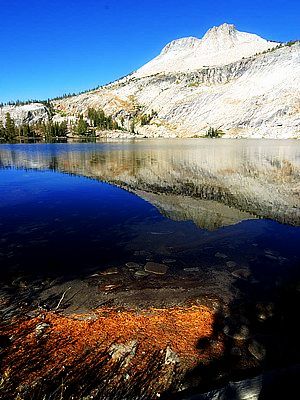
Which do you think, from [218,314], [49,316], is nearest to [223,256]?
[218,314]

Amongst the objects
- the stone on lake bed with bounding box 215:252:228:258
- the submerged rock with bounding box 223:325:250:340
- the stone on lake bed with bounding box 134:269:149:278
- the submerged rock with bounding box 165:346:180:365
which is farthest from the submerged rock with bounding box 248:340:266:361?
the stone on lake bed with bounding box 215:252:228:258

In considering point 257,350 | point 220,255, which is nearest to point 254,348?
point 257,350

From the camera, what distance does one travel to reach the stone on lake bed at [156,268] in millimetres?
14552

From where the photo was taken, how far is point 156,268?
49.3 ft

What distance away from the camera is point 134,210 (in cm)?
2666

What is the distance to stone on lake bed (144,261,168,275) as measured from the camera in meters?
14.6

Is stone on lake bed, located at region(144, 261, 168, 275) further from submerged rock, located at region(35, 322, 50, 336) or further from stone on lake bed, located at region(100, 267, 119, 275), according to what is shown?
submerged rock, located at region(35, 322, 50, 336)

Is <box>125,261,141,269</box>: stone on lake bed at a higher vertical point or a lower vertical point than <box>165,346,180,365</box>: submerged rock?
lower

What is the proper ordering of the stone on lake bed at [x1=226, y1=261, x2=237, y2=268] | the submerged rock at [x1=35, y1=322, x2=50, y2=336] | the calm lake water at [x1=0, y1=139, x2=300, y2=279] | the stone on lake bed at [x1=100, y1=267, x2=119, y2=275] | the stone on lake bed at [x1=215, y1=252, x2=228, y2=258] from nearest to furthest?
the submerged rock at [x1=35, y1=322, x2=50, y2=336] < the stone on lake bed at [x1=100, y1=267, x2=119, y2=275] < the stone on lake bed at [x1=226, y1=261, x2=237, y2=268] < the calm lake water at [x1=0, y1=139, x2=300, y2=279] < the stone on lake bed at [x1=215, y1=252, x2=228, y2=258]

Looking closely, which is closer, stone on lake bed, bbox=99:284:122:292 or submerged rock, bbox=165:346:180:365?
submerged rock, bbox=165:346:180:365

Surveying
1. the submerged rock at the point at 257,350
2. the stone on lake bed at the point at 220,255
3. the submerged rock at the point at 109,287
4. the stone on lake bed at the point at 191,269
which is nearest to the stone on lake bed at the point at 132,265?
the submerged rock at the point at 109,287

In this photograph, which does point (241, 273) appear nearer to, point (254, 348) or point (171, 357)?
point (254, 348)

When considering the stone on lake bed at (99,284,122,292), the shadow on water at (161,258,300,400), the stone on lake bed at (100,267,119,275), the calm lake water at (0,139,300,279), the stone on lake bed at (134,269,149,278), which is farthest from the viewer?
the calm lake water at (0,139,300,279)

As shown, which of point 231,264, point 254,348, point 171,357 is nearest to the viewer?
point 171,357
